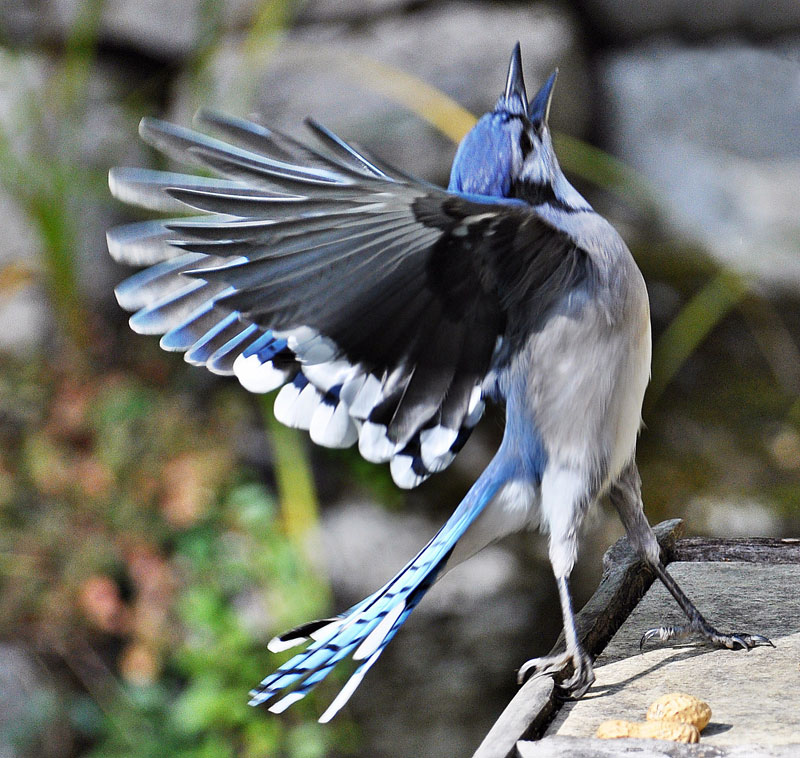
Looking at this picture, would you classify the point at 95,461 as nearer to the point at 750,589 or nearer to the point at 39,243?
the point at 39,243

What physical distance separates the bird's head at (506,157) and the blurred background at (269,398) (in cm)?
137

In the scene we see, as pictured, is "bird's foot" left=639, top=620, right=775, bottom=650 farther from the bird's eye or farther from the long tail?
the bird's eye

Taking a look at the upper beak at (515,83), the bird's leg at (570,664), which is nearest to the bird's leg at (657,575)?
the bird's leg at (570,664)

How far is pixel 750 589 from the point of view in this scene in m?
1.22

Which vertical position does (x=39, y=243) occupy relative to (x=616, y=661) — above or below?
above

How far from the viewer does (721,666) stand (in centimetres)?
101

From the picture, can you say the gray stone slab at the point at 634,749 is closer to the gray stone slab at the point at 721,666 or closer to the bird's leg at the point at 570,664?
the gray stone slab at the point at 721,666

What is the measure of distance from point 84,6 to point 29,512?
1420 millimetres

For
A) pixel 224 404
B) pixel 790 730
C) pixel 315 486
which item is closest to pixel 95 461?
pixel 224 404

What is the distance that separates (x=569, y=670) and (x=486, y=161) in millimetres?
533

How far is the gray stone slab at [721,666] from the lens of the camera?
0.87 m

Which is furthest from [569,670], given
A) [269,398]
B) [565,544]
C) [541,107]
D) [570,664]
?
[269,398]

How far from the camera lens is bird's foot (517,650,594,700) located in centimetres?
94

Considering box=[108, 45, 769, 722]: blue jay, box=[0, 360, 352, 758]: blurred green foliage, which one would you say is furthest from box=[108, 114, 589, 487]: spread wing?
box=[0, 360, 352, 758]: blurred green foliage
